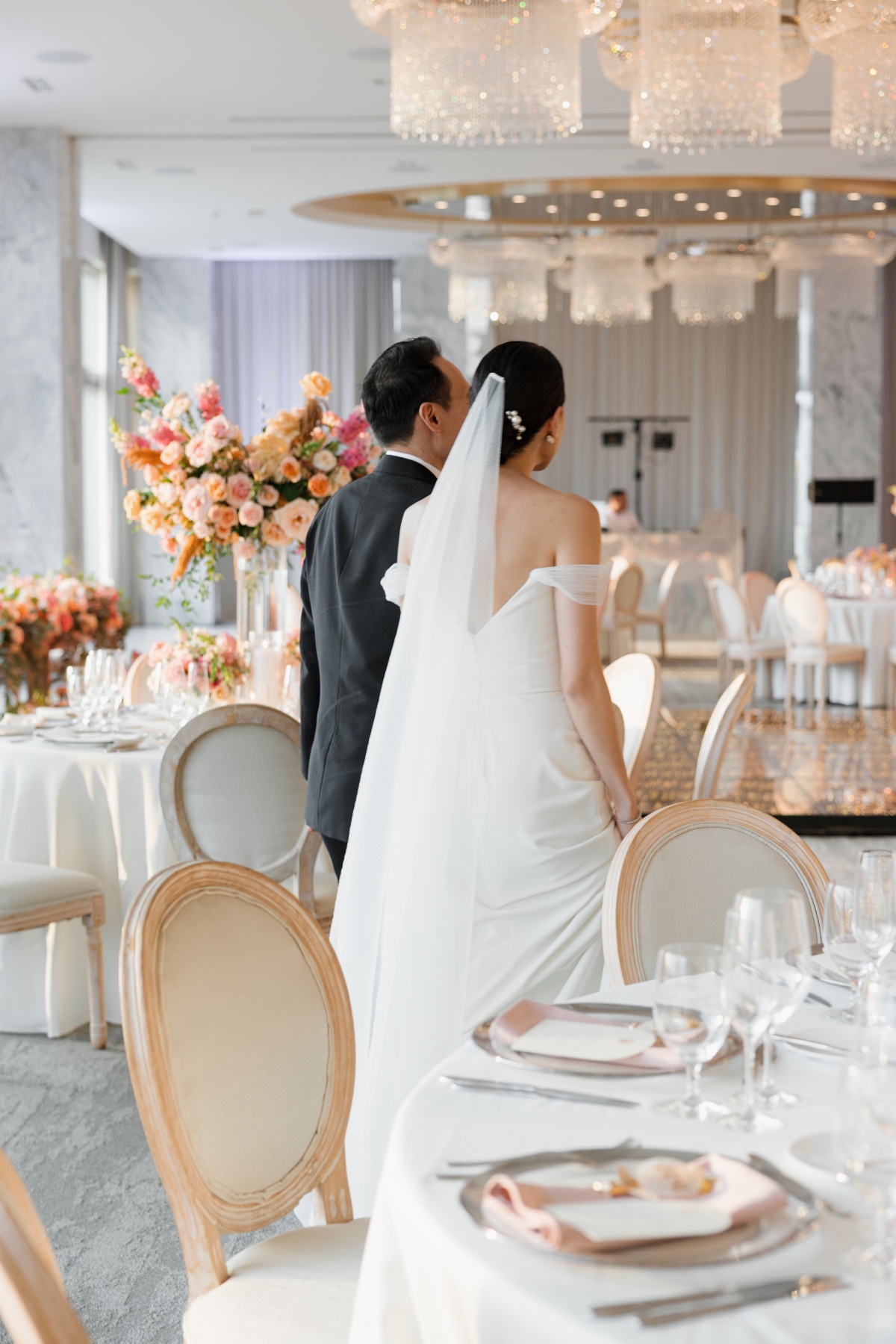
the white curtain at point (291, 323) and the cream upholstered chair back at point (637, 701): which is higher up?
the white curtain at point (291, 323)

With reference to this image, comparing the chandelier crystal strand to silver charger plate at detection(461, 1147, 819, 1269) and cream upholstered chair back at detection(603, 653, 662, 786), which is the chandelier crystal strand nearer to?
cream upholstered chair back at detection(603, 653, 662, 786)

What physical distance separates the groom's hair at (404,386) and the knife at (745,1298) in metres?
2.14

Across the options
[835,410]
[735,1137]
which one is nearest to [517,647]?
[735,1137]

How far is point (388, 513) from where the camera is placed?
9.73 ft

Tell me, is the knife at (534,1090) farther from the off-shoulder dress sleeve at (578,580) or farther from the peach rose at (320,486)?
the peach rose at (320,486)

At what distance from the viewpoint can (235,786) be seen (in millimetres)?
3740

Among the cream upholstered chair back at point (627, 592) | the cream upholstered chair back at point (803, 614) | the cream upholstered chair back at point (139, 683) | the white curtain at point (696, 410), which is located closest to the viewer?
the cream upholstered chair back at point (139, 683)

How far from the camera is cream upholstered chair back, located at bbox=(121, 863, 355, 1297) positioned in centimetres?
172

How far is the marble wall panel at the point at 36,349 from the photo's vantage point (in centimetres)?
976

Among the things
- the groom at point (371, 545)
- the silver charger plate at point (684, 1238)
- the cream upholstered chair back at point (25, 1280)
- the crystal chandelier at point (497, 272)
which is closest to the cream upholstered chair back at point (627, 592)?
the crystal chandelier at point (497, 272)

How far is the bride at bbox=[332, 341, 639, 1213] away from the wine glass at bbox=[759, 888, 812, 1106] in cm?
100

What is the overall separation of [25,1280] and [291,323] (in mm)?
16282

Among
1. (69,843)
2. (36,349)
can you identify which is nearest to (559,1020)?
(69,843)

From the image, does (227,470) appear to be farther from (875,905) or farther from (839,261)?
(839,261)
